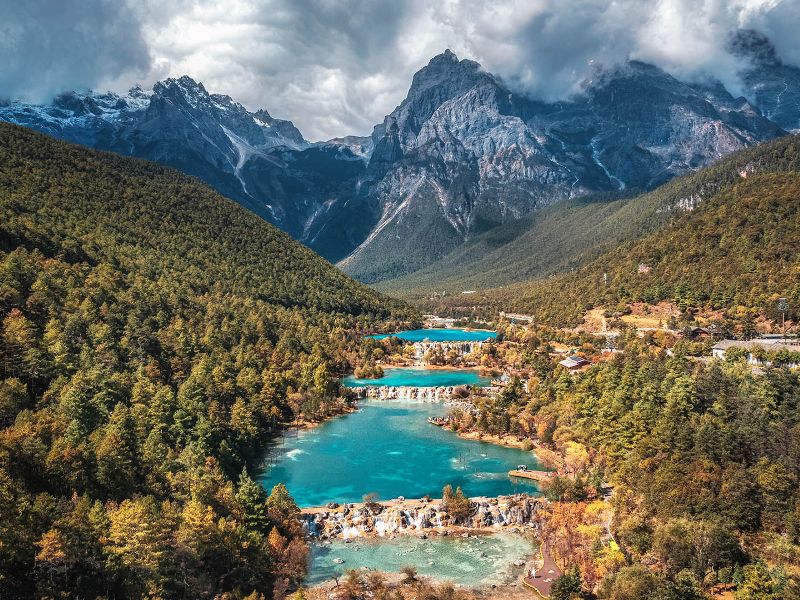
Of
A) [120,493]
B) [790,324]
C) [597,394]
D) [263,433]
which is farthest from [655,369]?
[120,493]

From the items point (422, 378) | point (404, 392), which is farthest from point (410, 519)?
point (422, 378)

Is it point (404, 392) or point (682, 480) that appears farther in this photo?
point (404, 392)

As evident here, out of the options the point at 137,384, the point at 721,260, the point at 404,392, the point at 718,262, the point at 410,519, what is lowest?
the point at 410,519

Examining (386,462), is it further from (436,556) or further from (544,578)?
(544,578)

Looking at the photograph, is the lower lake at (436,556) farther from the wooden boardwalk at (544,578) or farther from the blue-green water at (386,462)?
the blue-green water at (386,462)

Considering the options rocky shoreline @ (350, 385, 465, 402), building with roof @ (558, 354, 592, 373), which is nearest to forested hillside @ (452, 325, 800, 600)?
building with roof @ (558, 354, 592, 373)

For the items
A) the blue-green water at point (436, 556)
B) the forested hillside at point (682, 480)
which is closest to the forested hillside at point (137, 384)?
the blue-green water at point (436, 556)
